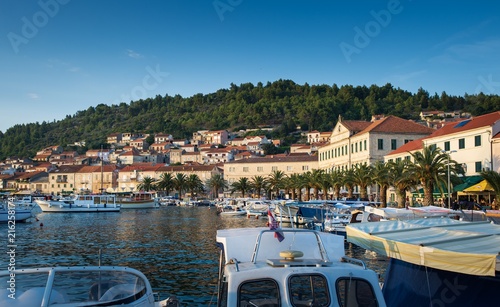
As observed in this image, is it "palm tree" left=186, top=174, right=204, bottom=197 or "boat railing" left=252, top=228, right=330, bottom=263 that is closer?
"boat railing" left=252, top=228, right=330, bottom=263

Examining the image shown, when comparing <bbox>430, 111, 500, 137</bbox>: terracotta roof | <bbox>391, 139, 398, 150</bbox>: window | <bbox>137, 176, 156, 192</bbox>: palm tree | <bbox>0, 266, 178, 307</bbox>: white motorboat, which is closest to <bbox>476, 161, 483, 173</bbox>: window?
<bbox>430, 111, 500, 137</bbox>: terracotta roof

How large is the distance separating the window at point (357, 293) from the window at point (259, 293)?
1.08 meters

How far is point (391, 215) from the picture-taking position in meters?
24.8

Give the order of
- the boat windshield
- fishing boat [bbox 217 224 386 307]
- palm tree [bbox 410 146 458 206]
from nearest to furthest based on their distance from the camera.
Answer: fishing boat [bbox 217 224 386 307]
the boat windshield
palm tree [bbox 410 146 458 206]

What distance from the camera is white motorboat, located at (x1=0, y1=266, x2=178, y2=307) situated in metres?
8.83

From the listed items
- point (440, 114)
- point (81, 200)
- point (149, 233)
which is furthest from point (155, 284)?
point (440, 114)

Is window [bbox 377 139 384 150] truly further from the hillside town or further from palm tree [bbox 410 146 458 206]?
palm tree [bbox 410 146 458 206]

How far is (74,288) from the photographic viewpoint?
30.6ft

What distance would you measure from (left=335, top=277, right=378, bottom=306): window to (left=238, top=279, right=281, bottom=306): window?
108 centimetres

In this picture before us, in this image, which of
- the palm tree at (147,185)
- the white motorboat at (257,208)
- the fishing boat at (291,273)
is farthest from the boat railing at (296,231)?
the palm tree at (147,185)

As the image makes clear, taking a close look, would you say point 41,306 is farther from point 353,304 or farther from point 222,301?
point 353,304

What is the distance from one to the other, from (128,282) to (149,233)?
3392 centimetres

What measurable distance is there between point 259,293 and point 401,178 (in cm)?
3853

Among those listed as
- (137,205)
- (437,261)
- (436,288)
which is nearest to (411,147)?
(436,288)
